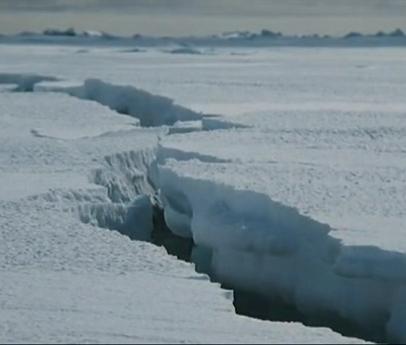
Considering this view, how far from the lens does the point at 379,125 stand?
7.45m

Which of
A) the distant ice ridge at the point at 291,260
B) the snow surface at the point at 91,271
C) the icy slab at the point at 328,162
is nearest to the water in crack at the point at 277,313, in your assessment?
the distant ice ridge at the point at 291,260

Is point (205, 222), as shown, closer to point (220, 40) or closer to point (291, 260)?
point (291, 260)

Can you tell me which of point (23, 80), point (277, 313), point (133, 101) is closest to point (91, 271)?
point (277, 313)

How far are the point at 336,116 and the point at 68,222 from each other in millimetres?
4085

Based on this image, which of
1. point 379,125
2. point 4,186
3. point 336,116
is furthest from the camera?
point 336,116

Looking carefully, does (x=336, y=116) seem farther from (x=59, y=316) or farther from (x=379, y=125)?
(x=59, y=316)

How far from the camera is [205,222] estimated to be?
4.63 meters

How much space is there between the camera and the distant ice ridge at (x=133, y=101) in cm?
934

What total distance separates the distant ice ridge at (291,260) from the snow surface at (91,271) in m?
0.46

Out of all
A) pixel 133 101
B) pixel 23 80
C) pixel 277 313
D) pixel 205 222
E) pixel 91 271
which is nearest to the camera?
pixel 91 271

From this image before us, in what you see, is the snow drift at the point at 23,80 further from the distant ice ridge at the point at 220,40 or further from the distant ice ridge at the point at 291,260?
the distant ice ridge at the point at 220,40

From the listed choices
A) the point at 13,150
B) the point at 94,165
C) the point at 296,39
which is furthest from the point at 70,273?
the point at 296,39

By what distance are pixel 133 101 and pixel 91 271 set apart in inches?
278

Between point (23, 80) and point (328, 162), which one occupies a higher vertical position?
point (328, 162)
